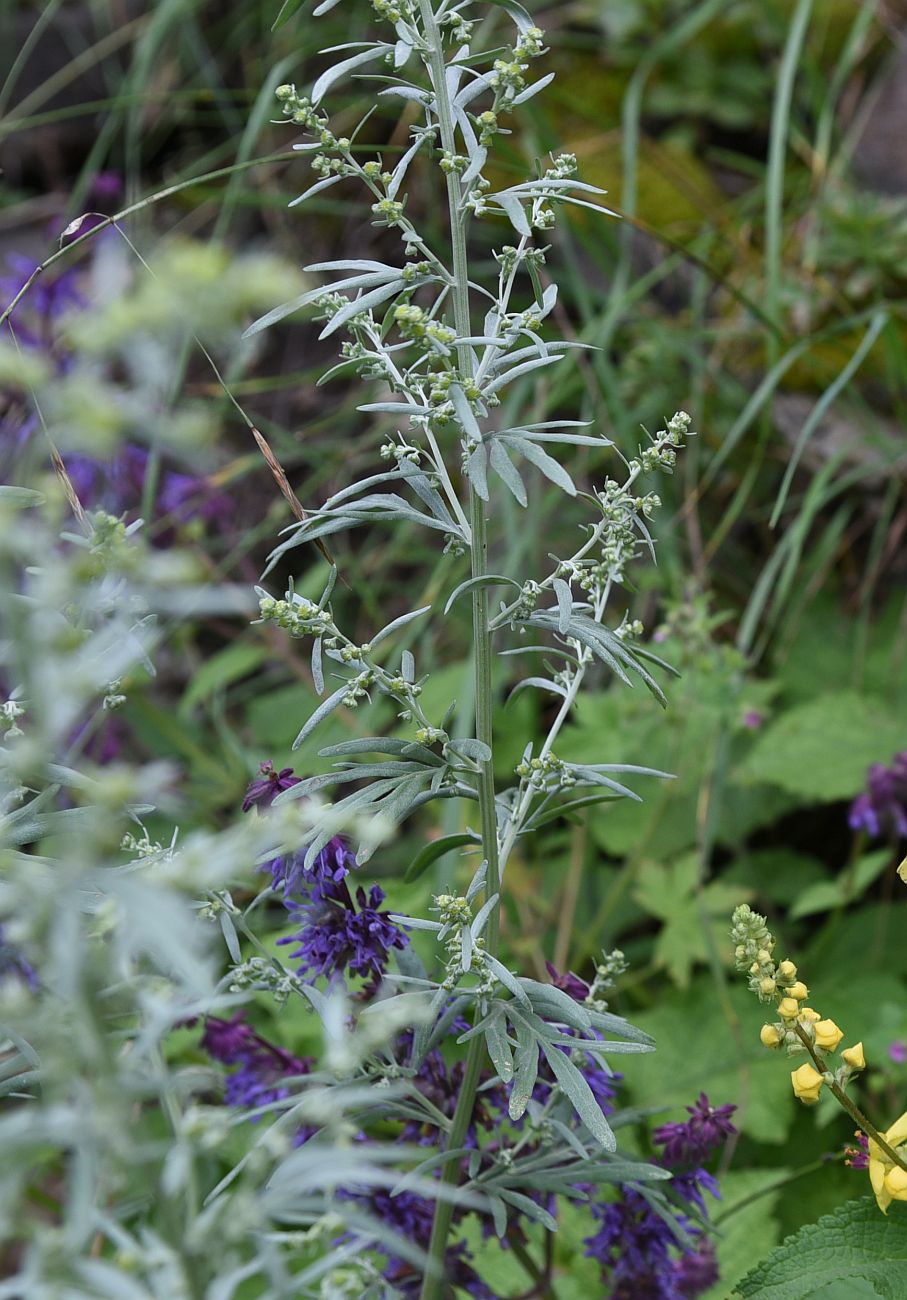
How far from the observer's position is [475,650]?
871 mm

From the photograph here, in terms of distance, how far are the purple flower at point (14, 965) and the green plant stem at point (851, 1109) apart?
0.51m

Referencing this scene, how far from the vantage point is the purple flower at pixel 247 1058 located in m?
1.08

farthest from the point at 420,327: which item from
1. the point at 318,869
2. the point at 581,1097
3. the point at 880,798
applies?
the point at 880,798

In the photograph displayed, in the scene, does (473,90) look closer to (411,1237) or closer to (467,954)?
(467,954)

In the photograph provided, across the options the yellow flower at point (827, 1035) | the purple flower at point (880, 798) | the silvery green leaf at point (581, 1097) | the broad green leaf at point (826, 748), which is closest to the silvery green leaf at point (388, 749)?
the silvery green leaf at point (581, 1097)

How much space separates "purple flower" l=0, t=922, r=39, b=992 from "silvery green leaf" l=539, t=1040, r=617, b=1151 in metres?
0.36

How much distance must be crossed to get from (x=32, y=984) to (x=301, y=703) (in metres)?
1.02

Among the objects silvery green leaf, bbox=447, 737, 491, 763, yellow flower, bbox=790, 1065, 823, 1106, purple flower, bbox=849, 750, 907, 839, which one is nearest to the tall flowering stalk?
silvery green leaf, bbox=447, 737, 491, 763

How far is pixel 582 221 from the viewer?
88.8 inches

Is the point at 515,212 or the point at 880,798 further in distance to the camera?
the point at 880,798

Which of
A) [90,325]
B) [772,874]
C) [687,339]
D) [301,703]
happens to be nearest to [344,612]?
[301,703]

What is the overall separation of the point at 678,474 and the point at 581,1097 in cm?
160

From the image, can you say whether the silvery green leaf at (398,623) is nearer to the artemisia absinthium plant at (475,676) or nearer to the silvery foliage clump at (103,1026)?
the artemisia absinthium plant at (475,676)

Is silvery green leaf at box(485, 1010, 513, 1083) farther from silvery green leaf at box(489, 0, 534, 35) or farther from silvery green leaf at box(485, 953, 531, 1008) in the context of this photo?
silvery green leaf at box(489, 0, 534, 35)
